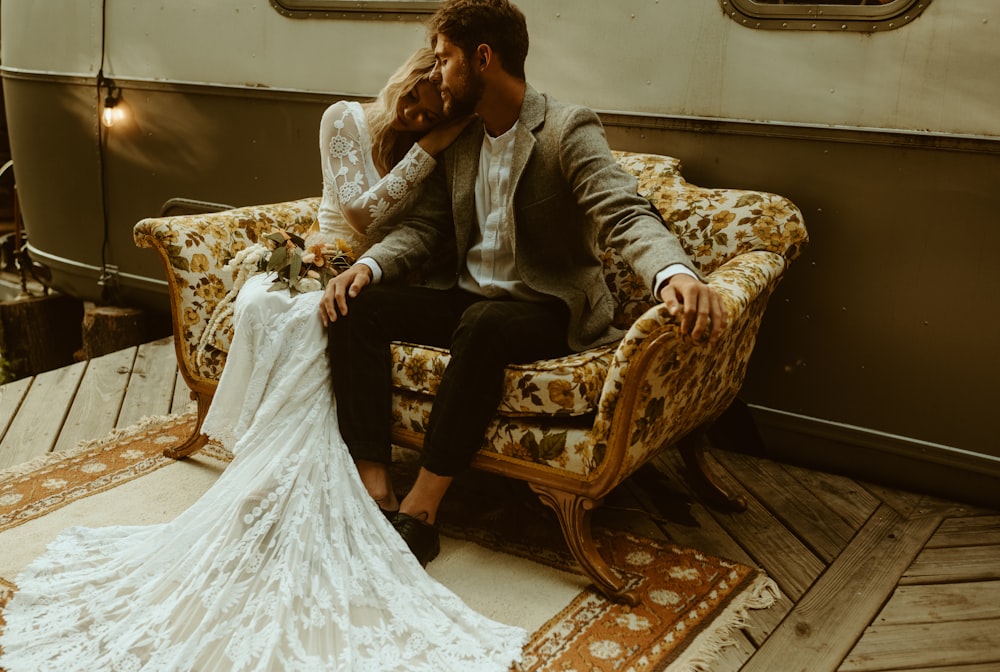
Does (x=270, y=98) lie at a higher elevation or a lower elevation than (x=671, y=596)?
higher

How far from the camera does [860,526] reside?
2.72 m

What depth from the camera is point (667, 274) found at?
81.1 inches

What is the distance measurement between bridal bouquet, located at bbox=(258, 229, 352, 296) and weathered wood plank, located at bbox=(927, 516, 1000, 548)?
1.92 m

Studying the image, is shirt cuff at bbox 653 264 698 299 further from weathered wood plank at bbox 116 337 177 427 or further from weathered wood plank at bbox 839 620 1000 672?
weathered wood plank at bbox 116 337 177 427

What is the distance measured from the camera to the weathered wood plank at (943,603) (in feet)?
7.36

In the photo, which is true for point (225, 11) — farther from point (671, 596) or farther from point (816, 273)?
point (671, 596)

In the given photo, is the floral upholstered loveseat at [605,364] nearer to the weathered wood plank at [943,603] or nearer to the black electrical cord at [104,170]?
the weathered wood plank at [943,603]

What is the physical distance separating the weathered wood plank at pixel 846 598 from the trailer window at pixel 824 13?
1.50 meters

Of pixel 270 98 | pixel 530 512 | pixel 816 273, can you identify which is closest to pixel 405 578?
pixel 530 512

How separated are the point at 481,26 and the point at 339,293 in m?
0.80

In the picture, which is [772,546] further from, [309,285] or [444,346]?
[309,285]

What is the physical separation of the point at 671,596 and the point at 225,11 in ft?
10.3

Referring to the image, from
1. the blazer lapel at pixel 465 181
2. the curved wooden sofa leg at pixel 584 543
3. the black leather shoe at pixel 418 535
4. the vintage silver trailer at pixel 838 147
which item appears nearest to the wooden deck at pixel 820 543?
the vintage silver trailer at pixel 838 147

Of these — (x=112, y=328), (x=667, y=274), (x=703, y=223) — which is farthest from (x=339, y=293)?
Answer: (x=112, y=328)
